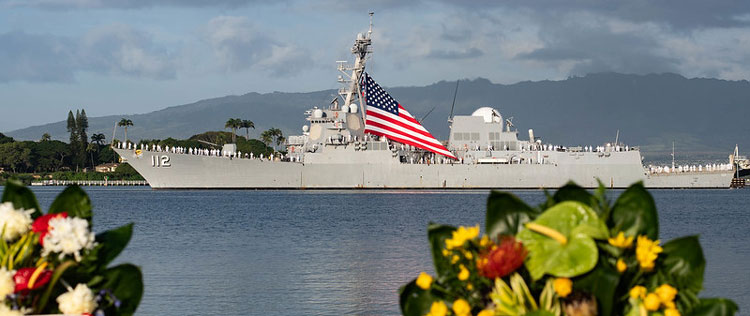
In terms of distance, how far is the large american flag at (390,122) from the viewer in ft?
271

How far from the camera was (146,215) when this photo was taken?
1996 inches

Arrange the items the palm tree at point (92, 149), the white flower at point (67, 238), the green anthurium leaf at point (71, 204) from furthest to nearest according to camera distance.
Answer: the palm tree at point (92, 149) < the green anthurium leaf at point (71, 204) < the white flower at point (67, 238)

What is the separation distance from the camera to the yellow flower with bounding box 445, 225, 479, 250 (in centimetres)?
416

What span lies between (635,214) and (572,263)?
507mm

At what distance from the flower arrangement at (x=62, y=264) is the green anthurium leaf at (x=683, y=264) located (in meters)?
2.67

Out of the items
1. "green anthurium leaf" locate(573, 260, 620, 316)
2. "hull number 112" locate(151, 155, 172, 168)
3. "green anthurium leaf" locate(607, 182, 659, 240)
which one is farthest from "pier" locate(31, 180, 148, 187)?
"green anthurium leaf" locate(573, 260, 620, 316)

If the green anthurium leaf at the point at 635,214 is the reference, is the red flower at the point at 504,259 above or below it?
below

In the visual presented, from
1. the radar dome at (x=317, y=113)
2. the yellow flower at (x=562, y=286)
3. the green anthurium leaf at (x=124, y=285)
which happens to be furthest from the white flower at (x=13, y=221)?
the radar dome at (x=317, y=113)

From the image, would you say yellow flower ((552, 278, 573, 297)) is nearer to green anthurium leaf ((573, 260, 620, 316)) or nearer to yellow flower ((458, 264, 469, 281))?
green anthurium leaf ((573, 260, 620, 316))

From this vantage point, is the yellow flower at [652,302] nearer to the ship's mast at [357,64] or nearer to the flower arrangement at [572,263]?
the flower arrangement at [572,263]

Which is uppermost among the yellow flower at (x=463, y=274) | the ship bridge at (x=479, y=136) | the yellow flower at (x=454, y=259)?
the ship bridge at (x=479, y=136)

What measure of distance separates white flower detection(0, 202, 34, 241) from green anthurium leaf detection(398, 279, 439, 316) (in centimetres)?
192

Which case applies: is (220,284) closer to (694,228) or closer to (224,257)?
(224,257)

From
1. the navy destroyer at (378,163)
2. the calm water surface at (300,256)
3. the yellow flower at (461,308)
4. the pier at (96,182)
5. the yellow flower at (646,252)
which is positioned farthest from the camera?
the pier at (96,182)
